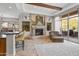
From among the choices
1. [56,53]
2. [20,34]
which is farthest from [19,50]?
[56,53]

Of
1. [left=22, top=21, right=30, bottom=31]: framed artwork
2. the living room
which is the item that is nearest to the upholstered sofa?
the living room

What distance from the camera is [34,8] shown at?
5.01 meters

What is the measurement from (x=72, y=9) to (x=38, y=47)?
1820 millimetres

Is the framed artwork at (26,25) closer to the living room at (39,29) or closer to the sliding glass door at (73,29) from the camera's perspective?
the living room at (39,29)

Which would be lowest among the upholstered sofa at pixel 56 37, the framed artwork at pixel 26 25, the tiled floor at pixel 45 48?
the tiled floor at pixel 45 48

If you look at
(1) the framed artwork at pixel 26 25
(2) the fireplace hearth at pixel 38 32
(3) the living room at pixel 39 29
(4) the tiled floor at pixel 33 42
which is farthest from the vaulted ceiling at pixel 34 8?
(4) the tiled floor at pixel 33 42

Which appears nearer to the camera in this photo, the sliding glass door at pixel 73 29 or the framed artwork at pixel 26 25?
the sliding glass door at pixel 73 29

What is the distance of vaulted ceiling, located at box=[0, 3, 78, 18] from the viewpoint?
15.5 ft

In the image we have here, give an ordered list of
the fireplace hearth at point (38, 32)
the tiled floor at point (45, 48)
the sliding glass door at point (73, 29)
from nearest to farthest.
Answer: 1. the tiled floor at point (45, 48)
2. the sliding glass door at point (73, 29)
3. the fireplace hearth at point (38, 32)

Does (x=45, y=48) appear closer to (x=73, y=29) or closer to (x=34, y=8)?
(x=73, y=29)

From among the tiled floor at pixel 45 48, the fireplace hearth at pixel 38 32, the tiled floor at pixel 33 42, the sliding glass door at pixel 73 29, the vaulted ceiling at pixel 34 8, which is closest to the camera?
the vaulted ceiling at pixel 34 8

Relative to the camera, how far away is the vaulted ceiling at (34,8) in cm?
474

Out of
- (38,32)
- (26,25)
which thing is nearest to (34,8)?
(26,25)

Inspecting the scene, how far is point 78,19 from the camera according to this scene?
5031mm
